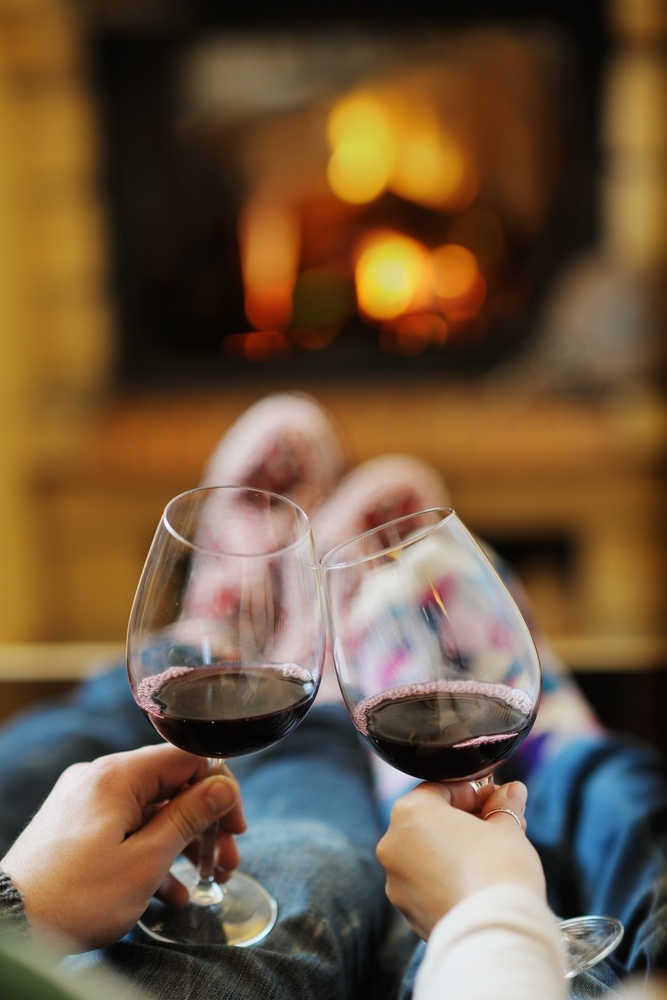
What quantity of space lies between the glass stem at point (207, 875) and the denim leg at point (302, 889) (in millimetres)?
41

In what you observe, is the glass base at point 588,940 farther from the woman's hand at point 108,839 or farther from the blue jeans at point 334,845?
the woman's hand at point 108,839

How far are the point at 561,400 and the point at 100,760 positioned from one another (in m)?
1.67

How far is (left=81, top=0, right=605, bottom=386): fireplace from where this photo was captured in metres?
2.01

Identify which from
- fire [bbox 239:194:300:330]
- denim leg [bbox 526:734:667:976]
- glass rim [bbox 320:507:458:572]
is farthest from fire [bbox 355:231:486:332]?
glass rim [bbox 320:507:458:572]

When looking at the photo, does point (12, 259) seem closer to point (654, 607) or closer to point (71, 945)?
point (654, 607)

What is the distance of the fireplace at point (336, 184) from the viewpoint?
2.01 m

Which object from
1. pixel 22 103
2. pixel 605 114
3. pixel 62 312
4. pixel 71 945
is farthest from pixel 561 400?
pixel 71 945

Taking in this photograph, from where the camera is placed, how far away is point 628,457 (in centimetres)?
201

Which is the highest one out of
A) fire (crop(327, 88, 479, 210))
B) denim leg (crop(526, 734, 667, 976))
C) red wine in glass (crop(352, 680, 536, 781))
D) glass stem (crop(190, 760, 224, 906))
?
fire (crop(327, 88, 479, 210))

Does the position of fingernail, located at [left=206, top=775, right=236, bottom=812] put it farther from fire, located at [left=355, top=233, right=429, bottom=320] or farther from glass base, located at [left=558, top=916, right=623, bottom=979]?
fire, located at [left=355, top=233, right=429, bottom=320]

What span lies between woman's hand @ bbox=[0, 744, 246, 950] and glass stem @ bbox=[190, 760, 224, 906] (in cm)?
3

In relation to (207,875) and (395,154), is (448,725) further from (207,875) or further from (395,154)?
(395,154)

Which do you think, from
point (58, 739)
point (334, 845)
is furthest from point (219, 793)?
point (58, 739)

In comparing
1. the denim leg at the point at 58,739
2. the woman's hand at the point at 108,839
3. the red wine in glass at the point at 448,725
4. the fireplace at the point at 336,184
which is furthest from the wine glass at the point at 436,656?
the fireplace at the point at 336,184
